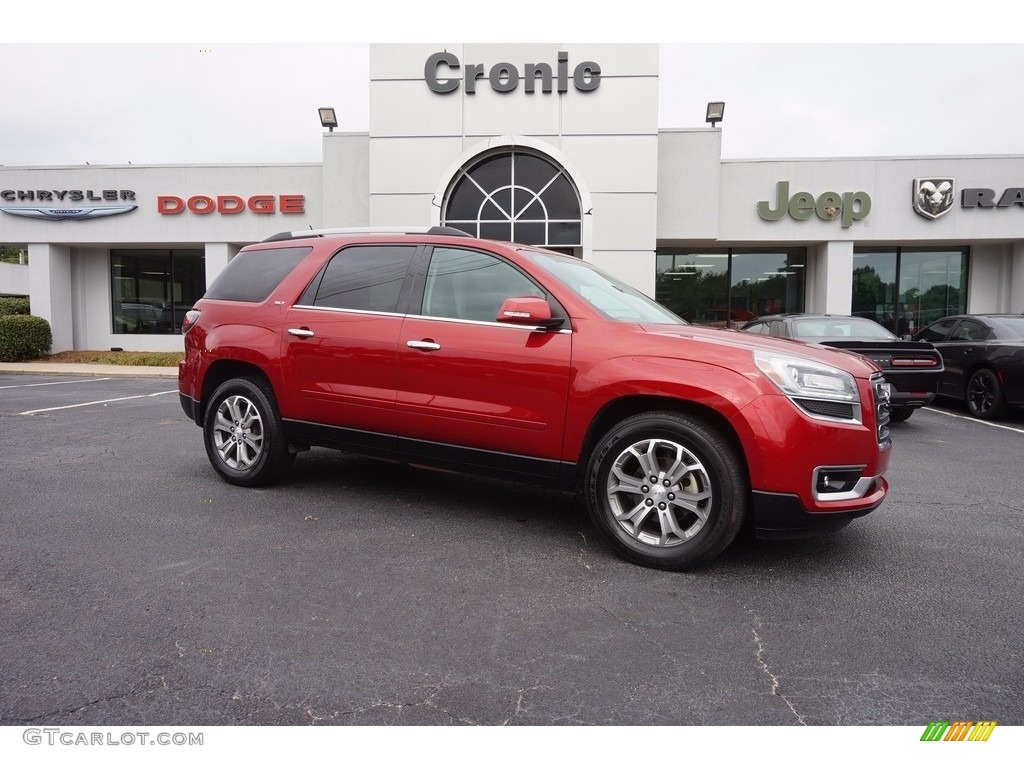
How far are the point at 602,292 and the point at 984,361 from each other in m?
8.17

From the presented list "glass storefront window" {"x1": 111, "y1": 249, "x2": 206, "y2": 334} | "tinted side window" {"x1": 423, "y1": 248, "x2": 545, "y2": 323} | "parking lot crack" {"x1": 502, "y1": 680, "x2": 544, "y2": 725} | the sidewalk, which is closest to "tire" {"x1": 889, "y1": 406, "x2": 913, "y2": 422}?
"tinted side window" {"x1": 423, "y1": 248, "x2": 545, "y2": 323}

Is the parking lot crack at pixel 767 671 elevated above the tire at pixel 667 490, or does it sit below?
below

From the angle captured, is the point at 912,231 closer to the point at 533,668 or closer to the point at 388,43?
the point at 388,43

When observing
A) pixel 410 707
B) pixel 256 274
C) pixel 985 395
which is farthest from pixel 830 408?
pixel 985 395

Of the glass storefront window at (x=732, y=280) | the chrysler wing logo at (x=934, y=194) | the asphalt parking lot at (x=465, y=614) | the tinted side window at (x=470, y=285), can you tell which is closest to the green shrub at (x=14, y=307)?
the asphalt parking lot at (x=465, y=614)

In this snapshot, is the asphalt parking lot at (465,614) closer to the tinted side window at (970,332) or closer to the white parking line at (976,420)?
the white parking line at (976,420)

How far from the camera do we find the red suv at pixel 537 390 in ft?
11.6

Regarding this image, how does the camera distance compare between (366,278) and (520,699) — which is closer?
(520,699)

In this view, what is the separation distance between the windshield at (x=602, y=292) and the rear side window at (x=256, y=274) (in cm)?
196

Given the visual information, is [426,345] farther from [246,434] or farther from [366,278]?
[246,434]

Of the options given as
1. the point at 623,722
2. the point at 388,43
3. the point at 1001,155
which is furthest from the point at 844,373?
the point at 1001,155

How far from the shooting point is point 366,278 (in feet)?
15.7

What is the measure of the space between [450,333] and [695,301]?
16317 millimetres

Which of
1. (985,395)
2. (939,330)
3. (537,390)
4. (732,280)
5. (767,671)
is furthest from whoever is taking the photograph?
(732,280)
